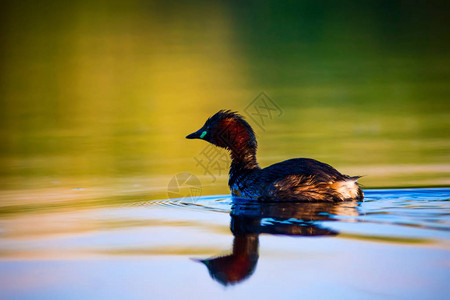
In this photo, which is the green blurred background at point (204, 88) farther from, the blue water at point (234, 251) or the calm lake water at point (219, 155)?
the blue water at point (234, 251)

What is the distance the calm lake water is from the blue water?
0.02 metres

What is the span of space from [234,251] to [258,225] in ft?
2.90

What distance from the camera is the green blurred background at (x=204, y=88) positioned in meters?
9.30

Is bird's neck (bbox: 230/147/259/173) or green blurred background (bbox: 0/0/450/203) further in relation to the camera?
green blurred background (bbox: 0/0/450/203)

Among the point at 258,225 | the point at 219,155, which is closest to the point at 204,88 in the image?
the point at 219,155

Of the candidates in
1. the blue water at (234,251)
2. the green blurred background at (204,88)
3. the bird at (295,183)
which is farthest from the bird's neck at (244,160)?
the blue water at (234,251)

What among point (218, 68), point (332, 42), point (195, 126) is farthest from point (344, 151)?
point (332, 42)

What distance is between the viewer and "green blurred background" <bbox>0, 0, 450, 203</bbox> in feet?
30.5

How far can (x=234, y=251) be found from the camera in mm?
5008

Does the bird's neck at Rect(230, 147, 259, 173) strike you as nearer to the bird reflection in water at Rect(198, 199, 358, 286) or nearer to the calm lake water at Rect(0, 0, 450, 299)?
the calm lake water at Rect(0, 0, 450, 299)

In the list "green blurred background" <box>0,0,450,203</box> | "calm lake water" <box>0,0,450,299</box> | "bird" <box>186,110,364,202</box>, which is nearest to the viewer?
"calm lake water" <box>0,0,450,299</box>

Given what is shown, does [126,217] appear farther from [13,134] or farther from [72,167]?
[13,134]

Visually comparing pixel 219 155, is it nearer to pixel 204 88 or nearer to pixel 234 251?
pixel 234 251

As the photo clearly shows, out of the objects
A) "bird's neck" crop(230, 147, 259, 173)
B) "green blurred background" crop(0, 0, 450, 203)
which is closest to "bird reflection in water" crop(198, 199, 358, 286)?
"bird's neck" crop(230, 147, 259, 173)
